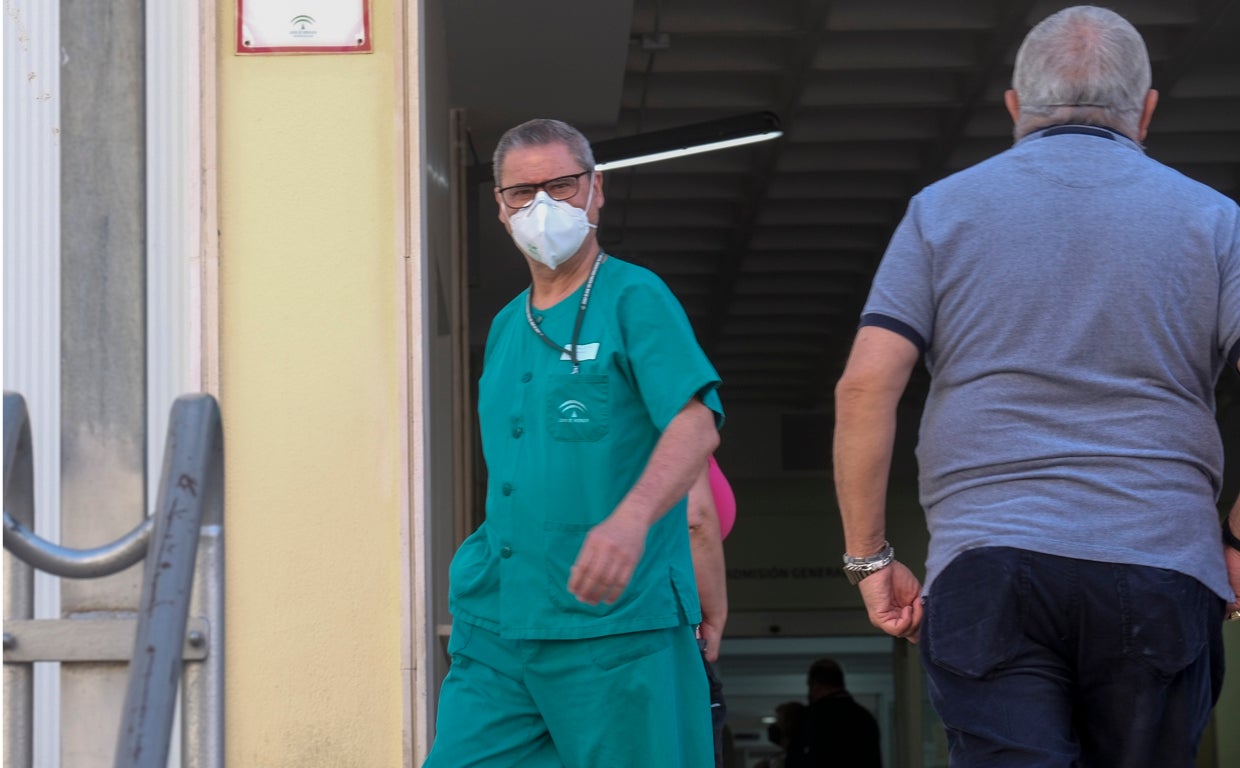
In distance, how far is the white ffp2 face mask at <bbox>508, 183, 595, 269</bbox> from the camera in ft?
11.9

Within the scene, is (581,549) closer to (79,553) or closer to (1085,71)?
(1085,71)

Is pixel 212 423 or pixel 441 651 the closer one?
pixel 212 423

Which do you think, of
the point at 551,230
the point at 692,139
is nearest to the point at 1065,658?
the point at 551,230

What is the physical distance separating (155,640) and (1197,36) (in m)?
9.27

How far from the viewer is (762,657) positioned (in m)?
29.3

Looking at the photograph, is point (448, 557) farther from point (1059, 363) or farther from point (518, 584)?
point (1059, 363)

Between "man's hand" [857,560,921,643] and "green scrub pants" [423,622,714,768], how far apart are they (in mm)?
495

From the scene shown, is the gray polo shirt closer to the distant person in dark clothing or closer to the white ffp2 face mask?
the white ffp2 face mask

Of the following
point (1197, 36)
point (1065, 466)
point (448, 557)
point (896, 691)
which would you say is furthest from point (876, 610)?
point (896, 691)

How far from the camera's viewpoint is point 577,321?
354 cm

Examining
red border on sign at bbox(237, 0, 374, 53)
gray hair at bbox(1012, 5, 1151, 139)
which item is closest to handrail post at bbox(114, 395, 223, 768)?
gray hair at bbox(1012, 5, 1151, 139)

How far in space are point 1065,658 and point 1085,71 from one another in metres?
0.91

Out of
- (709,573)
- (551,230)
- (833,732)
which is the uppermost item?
(551,230)

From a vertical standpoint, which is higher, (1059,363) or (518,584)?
(1059,363)
